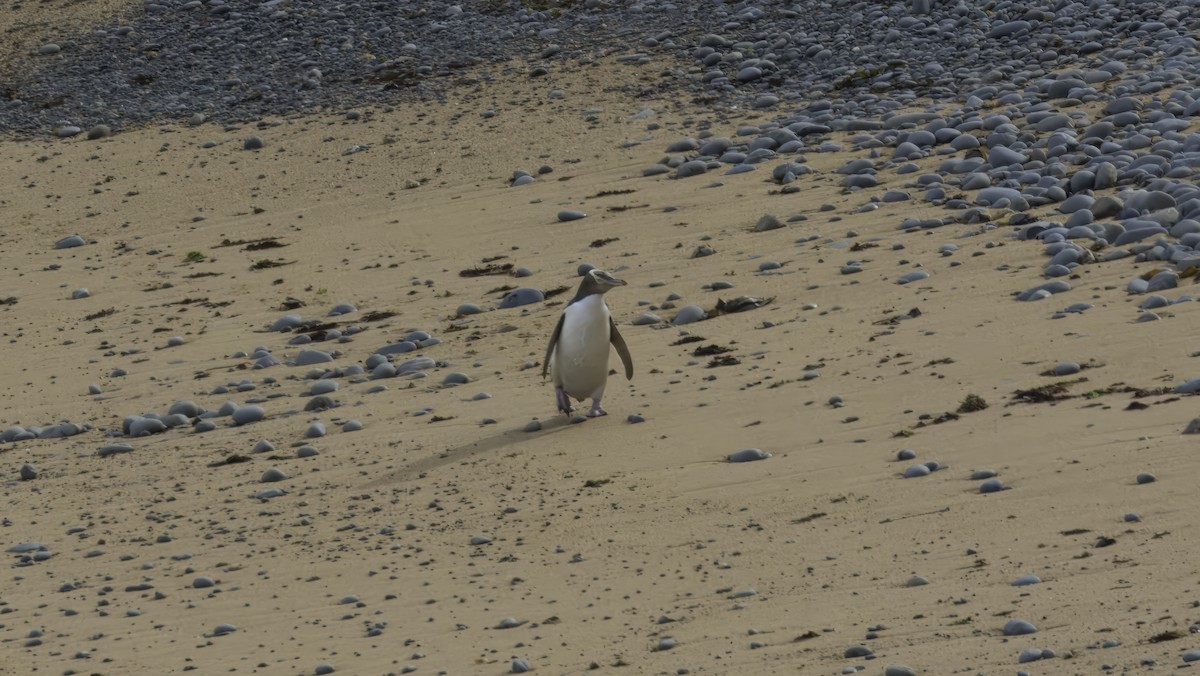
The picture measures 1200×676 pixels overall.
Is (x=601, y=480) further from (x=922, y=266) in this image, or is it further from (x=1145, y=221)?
(x=1145, y=221)

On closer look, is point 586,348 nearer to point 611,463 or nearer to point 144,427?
point 611,463

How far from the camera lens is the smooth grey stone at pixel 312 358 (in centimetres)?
1249

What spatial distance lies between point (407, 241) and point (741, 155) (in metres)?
3.43

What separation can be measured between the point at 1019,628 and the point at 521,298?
7852 millimetres

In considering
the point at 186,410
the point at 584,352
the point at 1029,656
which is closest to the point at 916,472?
the point at 1029,656

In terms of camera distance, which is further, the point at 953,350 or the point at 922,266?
the point at 922,266

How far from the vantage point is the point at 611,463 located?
9.41m

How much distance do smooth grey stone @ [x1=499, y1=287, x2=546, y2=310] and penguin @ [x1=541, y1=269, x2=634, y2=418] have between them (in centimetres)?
256

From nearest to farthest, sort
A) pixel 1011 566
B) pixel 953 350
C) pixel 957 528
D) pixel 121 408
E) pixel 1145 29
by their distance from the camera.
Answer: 1. pixel 1011 566
2. pixel 957 528
3. pixel 953 350
4. pixel 121 408
5. pixel 1145 29

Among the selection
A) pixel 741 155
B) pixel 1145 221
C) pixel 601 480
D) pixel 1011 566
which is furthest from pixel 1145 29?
pixel 1011 566

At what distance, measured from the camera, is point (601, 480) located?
912 cm

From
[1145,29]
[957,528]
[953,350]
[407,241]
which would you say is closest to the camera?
[957,528]

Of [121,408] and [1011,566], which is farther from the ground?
[1011,566]

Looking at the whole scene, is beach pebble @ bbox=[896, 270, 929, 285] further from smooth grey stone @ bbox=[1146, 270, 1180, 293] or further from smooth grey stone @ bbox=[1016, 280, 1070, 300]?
smooth grey stone @ bbox=[1146, 270, 1180, 293]
